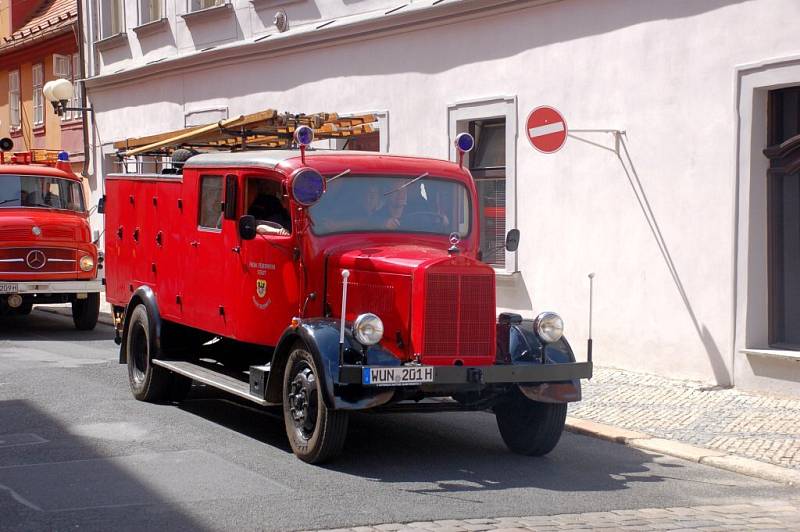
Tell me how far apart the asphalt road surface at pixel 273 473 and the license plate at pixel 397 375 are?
639mm

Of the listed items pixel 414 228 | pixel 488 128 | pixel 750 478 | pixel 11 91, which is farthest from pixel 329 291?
pixel 11 91

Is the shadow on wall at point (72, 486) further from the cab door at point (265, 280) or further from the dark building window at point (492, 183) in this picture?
the dark building window at point (492, 183)

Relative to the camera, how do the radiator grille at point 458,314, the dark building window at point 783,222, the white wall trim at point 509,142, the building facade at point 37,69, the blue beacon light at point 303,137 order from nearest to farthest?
the radiator grille at point 458,314, the blue beacon light at point 303,137, the dark building window at point 783,222, the white wall trim at point 509,142, the building facade at point 37,69

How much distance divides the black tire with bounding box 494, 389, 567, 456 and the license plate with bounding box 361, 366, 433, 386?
1037 millimetres

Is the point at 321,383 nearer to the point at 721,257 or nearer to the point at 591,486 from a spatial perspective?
the point at 591,486

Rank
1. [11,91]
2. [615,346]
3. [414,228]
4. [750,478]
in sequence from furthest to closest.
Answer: [11,91], [615,346], [414,228], [750,478]

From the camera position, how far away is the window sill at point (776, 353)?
11461mm

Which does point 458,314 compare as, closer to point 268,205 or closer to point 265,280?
point 265,280

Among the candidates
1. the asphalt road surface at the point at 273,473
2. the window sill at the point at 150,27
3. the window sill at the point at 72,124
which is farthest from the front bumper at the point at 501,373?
the window sill at the point at 72,124

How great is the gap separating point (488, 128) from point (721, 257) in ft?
14.2

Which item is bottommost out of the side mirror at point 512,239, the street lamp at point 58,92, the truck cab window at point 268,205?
the side mirror at point 512,239

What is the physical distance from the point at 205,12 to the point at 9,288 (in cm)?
659

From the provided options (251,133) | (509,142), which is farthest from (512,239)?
(509,142)

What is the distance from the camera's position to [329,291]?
8930 millimetres
